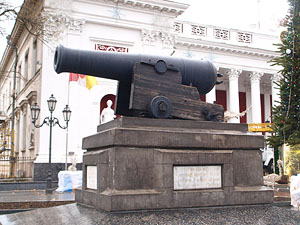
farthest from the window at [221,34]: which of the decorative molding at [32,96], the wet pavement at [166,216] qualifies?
the wet pavement at [166,216]

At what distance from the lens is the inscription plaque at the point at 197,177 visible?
425 centimetres

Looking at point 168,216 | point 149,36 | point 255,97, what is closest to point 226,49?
point 255,97

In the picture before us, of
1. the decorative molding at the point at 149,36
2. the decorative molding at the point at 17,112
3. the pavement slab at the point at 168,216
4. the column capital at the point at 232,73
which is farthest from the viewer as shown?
the column capital at the point at 232,73

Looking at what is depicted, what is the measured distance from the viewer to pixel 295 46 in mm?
14062

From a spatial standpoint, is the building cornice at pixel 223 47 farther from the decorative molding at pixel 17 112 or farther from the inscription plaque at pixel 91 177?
the inscription plaque at pixel 91 177

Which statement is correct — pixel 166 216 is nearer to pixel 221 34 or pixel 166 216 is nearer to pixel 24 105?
pixel 24 105

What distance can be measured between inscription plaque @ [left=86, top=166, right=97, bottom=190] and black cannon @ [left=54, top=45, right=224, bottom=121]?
805mm

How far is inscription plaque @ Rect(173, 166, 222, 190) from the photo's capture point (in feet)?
13.9

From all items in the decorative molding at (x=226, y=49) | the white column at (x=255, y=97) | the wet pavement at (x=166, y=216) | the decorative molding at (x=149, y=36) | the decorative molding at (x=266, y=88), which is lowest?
the wet pavement at (x=166, y=216)

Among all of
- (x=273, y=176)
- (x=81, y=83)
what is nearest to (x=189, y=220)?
(x=273, y=176)

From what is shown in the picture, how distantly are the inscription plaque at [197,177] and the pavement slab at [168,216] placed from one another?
0.27 meters

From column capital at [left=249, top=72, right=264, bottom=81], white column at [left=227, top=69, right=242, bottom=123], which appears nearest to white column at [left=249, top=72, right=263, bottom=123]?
column capital at [left=249, top=72, right=264, bottom=81]

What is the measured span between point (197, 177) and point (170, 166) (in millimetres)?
419

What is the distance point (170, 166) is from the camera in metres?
4.16
